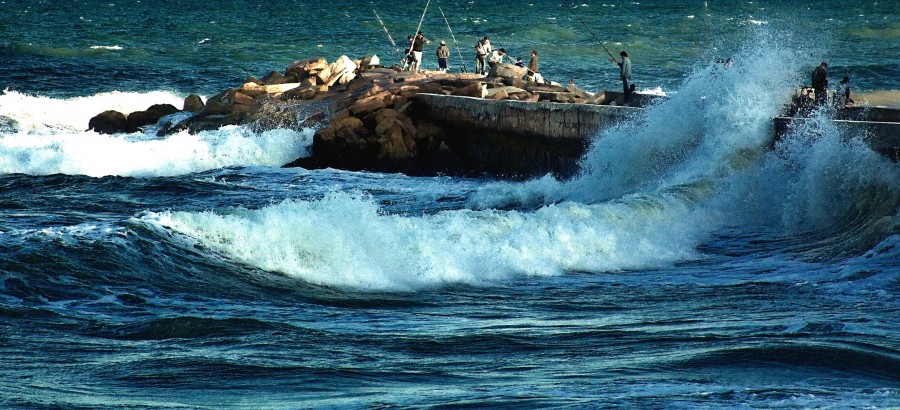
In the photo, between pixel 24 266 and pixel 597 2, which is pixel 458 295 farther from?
pixel 597 2

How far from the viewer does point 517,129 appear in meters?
18.1

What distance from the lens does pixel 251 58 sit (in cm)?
4250

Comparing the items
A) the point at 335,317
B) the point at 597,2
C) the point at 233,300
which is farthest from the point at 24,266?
the point at 597,2

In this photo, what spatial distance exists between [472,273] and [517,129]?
854cm

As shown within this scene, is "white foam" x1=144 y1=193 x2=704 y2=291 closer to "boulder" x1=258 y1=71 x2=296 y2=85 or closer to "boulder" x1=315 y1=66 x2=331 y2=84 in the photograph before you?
"boulder" x1=315 y1=66 x2=331 y2=84

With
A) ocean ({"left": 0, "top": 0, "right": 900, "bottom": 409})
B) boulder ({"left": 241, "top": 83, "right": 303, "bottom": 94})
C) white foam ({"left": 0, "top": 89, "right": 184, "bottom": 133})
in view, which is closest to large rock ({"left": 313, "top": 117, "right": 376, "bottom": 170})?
ocean ({"left": 0, "top": 0, "right": 900, "bottom": 409})

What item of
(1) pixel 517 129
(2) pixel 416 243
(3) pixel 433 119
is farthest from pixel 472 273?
(3) pixel 433 119

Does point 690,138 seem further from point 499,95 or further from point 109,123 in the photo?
point 109,123

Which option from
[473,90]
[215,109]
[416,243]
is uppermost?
[473,90]

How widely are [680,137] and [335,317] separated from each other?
319 inches

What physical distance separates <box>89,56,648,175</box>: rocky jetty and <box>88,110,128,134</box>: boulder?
0.02 m

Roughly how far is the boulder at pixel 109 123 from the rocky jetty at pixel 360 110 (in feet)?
0.06

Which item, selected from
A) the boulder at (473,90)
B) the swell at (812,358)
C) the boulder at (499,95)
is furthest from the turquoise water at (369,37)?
the swell at (812,358)

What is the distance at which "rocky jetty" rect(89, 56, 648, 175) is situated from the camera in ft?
62.7
